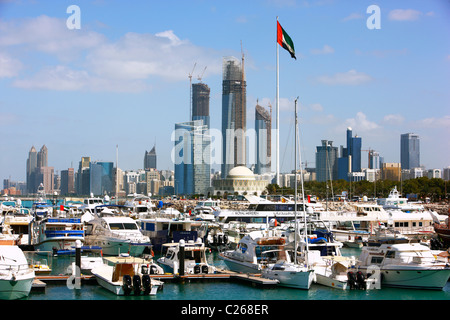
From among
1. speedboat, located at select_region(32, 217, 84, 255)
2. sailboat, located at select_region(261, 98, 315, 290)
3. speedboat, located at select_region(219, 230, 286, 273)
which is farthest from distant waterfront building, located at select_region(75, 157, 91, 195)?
sailboat, located at select_region(261, 98, 315, 290)

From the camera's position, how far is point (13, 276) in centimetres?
1967

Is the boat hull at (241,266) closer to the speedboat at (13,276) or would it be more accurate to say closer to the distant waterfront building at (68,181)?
the speedboat at (13,276)

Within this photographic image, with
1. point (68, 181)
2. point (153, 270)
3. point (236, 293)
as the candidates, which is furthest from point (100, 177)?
point (236, 293)

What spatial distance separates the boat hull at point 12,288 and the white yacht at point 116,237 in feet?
35.6

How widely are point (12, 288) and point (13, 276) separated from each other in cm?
41

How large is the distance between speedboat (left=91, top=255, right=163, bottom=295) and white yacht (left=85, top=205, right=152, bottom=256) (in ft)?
23.6

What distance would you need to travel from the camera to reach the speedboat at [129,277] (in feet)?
68.3

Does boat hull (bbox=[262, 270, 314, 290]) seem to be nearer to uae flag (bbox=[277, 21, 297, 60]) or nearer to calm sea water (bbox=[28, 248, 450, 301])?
calm sea water (bbox=[28, 248, 450, 301])

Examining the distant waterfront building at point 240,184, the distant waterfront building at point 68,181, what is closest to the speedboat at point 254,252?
the distant waterfront building at point 68,181

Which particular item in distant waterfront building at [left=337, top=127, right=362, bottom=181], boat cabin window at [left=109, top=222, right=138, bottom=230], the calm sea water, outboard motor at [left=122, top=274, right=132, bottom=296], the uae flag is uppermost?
the uae flag

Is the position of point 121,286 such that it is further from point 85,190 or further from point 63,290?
point 85,190

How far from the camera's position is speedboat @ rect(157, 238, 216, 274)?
2467 cm

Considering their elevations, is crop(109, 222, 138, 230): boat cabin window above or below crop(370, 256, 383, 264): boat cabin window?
above
